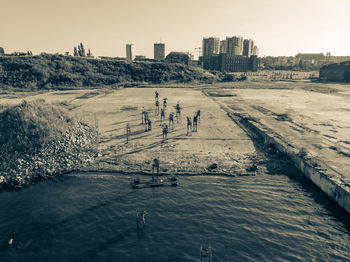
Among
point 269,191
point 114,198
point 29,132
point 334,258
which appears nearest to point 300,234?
point 334,258

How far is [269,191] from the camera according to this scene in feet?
64.4

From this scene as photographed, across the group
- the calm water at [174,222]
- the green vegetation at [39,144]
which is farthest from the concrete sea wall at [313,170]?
the green vegetation at [39,144]

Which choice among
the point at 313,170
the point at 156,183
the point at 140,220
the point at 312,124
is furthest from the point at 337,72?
the point at 140,220

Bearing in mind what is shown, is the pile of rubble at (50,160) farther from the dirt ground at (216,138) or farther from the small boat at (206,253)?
the small boat at (206,253)

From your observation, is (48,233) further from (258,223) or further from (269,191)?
(269,191)

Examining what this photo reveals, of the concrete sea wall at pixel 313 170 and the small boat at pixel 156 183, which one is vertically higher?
the concrete sea wall at pixel 313 170

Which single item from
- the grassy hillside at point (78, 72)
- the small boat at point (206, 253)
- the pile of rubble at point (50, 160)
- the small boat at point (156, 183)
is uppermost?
the grassy hillside at point (78, 72)

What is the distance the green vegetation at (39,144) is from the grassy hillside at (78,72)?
206ft

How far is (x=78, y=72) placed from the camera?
10125 cm

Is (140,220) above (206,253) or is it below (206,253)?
above

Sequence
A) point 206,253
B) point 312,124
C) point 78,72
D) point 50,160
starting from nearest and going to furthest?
point 206,253, point 50,160, point 312,124, point 78,72

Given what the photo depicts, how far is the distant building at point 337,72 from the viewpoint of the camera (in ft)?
335

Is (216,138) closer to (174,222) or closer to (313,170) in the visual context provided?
(313,170)

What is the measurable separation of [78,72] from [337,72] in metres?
114
